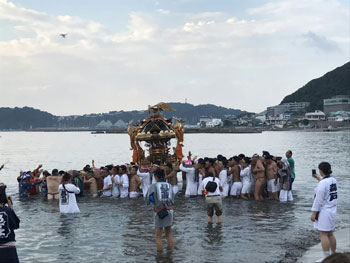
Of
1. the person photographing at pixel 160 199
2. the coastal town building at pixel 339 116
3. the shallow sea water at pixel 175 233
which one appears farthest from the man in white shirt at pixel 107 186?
the coastal town building at pixel 339 116

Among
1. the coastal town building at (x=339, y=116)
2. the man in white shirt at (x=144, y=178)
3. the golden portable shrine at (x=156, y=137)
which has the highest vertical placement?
the coastal town building at (x=339, y=116)

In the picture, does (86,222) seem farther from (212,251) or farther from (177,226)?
(212,251)

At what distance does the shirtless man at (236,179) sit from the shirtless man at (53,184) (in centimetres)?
665

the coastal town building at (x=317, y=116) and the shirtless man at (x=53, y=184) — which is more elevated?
the coastal town building at (x=317, y=116)

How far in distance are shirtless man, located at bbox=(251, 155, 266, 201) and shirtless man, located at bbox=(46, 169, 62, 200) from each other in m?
7.41

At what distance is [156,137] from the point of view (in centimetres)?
2112

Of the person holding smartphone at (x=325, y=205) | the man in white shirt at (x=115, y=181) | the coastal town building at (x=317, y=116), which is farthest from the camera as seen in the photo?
the coastal town building at (x=317, y=116)

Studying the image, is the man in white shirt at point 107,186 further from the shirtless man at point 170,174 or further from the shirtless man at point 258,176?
the shirtless man at point 258,176

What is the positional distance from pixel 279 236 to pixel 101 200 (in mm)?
8325

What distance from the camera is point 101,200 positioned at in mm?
17391

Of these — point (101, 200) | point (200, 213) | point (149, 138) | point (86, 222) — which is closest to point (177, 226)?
point (200, 213)

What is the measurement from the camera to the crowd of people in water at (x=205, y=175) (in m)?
16.4

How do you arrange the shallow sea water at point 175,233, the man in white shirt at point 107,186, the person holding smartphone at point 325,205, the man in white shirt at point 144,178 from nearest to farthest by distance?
the person holding smartphone at point 325,205 < the shallow sea water at point 175,233 < the man in white shirt at point 144,178 < the man in white shirt at point 107,186

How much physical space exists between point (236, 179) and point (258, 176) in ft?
3.10
